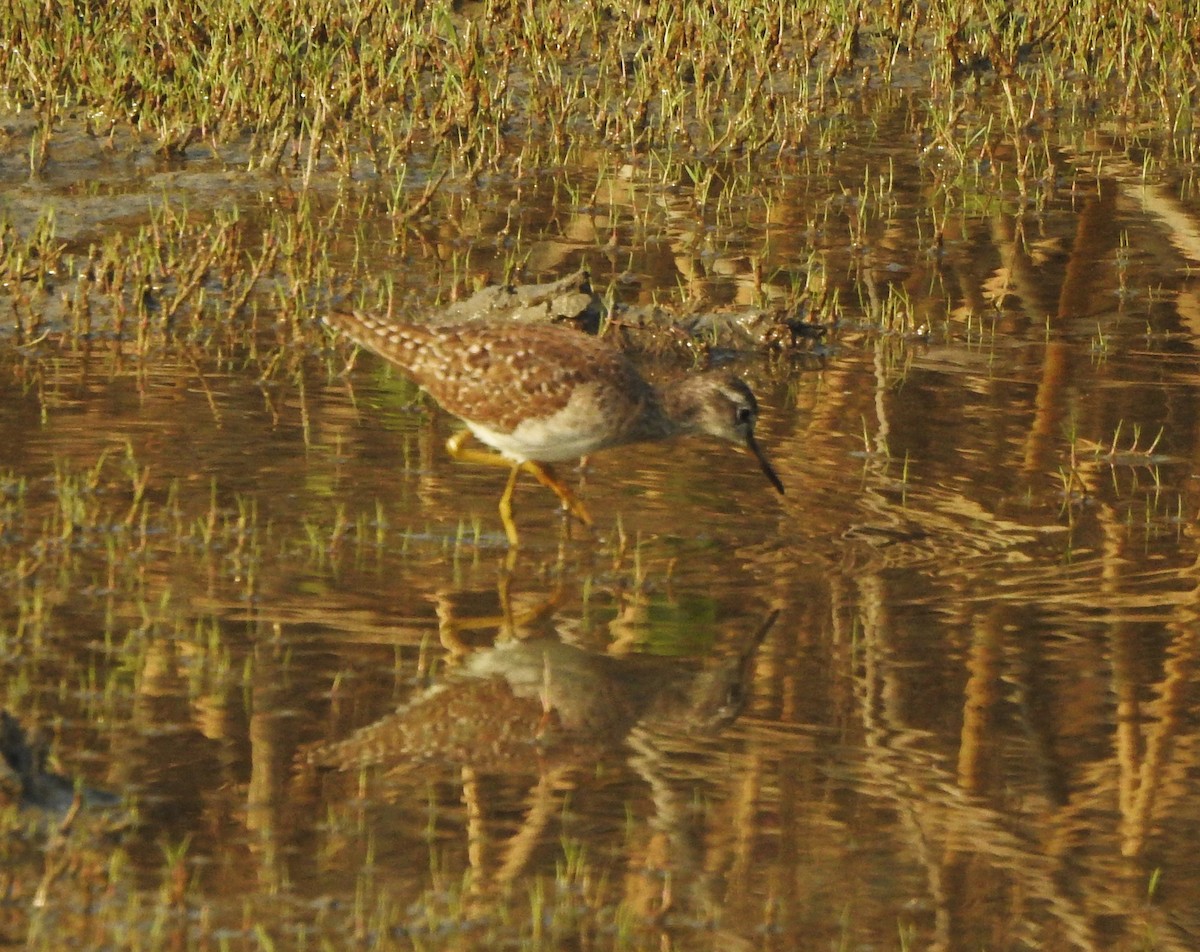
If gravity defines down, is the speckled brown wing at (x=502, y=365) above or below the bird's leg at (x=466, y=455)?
above

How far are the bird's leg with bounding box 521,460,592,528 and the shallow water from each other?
109 millimetres

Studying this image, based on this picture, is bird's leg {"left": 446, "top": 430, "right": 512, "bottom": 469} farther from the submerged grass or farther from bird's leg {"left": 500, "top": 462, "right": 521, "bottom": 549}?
the submerged grass

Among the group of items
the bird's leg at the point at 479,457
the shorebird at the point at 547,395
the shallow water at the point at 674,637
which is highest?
the shorebird at the point at 547,395

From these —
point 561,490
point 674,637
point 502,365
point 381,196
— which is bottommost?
point 674,637

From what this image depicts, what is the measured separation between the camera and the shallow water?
16.9 feet

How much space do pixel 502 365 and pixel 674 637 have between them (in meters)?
1.46

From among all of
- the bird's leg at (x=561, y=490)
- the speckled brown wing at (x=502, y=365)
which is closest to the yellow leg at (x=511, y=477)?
the bird's leg at (x=561, y=490)

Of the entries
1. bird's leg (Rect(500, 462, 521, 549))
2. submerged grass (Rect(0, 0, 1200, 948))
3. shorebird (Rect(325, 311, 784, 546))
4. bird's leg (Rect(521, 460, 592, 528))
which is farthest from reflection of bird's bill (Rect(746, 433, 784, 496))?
bird's leg (Rect(500, 462, 521, 549))

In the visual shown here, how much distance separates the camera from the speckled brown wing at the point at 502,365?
25.3 ft

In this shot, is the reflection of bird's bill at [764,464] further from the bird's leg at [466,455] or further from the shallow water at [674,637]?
the bird's leg at [466,455]

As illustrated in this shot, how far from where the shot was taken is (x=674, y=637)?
675 cm

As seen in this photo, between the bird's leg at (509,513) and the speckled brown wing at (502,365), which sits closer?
the bird's leg at (509,513)

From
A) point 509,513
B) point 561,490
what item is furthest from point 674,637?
point 561,490

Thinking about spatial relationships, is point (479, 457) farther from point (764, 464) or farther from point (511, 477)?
point (764, 464)
